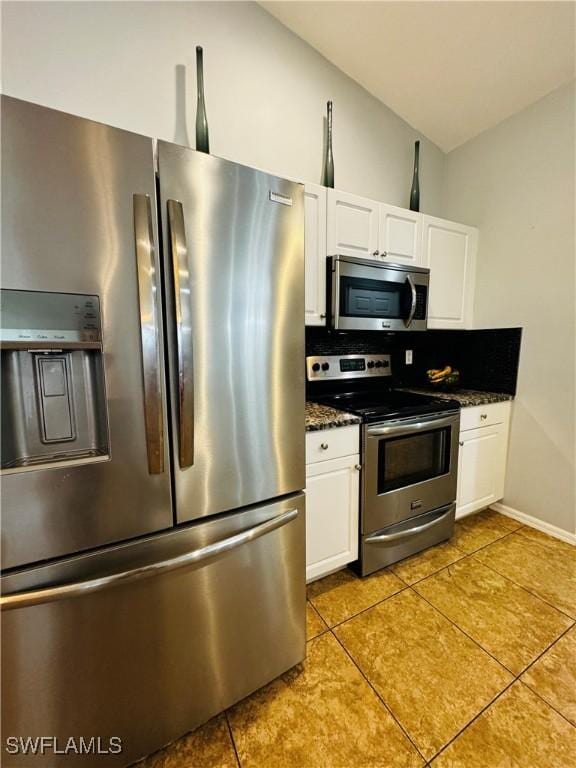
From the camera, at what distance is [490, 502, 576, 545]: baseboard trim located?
203cm

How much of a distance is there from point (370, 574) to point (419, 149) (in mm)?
2922

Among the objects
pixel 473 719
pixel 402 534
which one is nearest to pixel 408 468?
pixel 402 534

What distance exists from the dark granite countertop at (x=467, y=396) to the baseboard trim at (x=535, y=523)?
0.84m

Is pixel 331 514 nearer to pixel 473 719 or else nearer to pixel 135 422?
pixel 473 719

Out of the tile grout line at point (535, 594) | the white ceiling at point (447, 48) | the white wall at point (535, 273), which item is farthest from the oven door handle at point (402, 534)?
the white ceiling at point (447, 48)

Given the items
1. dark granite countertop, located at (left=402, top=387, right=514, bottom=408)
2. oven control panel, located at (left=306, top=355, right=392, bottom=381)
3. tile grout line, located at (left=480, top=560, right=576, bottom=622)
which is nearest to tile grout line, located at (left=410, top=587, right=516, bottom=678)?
tile grout line, located at (left=480, top=560, right=576, bottom=622)

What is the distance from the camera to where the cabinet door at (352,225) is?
1756mm

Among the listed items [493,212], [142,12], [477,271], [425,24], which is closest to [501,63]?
[425,24]

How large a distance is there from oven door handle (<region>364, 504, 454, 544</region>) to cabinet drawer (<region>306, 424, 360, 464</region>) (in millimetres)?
517

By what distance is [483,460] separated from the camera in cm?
218

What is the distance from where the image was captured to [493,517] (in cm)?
234

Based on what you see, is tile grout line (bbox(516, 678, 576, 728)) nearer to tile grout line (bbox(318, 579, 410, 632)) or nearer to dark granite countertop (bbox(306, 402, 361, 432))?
tile grout line (bbox(318, 579, 410, 632))

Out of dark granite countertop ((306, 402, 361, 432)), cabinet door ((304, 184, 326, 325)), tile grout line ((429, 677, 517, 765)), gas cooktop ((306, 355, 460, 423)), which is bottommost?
tile grout line ((429, 677, 517, 765))

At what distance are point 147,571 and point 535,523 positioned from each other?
8.31 feet
